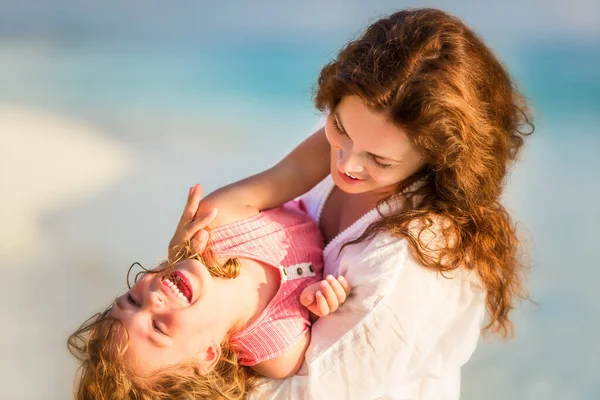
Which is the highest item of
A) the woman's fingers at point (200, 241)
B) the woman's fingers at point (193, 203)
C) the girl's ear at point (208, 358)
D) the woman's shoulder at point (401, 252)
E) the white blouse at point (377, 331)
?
the woman's fingers at point (193, 203)

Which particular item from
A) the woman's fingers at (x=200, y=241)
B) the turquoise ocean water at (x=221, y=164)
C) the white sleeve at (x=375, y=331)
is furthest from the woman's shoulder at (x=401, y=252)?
the turquoise ocean water at (x=221, y=164)

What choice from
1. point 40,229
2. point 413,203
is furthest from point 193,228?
point 40,229

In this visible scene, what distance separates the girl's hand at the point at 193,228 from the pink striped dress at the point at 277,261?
0.03m

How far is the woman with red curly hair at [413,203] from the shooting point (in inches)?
48.4

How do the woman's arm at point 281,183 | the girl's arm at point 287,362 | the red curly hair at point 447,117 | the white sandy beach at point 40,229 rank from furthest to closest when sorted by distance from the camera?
1. the white sandy beach at point 40,229
2. the woman's arm at point 281,183
3. the girl's arm at point 287,362
4. the red curly hair at point 447,117

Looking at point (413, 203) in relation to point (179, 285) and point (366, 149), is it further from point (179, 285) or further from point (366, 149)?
point (179, 285)

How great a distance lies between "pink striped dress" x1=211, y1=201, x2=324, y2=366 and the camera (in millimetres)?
1319

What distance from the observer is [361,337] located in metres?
1.30

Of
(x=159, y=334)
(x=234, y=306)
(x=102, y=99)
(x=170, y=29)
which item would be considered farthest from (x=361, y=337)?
(x=170, y=29)

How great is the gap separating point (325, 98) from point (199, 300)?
1.25 feet

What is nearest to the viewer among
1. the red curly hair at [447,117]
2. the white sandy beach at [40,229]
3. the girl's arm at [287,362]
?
the red curly hair at [447,117]

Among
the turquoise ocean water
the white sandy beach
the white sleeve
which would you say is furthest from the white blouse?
the white sandy beach

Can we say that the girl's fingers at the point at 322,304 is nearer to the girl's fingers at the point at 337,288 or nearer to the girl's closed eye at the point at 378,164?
the girl's fingers at the point at 337,288

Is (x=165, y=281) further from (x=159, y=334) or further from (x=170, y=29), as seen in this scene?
(x=170, y=29)
